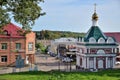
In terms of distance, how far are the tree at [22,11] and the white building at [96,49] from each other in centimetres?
2175

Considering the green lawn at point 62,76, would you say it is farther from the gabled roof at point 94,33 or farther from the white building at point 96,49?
the gabled roof at point 94,33

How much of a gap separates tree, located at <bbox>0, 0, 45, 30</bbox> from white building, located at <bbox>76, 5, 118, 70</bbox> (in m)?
21.7

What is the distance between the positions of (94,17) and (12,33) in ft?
49.6

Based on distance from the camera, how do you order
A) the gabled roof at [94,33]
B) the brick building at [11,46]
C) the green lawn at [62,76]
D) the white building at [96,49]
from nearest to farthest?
the green lawn at [62,76], the white building at [96,49], the gabled roof at [94,33], the brick building at [11,46]

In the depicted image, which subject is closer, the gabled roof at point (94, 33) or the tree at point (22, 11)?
the tree at point (22, 11)

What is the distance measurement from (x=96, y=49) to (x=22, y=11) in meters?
24.0

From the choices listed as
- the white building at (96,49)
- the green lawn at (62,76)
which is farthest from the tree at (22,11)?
the white building at (96,49)

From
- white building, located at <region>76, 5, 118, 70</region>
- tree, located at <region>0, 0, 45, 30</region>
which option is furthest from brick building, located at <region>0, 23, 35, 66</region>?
tree, located at <region>0, 0, 45, 30</region>

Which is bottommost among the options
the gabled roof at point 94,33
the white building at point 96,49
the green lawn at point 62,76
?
the green lawn at point 62,76

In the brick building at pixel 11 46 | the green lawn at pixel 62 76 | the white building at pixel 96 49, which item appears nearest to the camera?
the green lawn at pixel 62 76

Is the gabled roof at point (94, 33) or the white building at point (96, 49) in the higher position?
the gabled roof at point (94, 33)

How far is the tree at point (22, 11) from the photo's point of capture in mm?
32438

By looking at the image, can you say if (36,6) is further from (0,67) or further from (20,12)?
(0,67)

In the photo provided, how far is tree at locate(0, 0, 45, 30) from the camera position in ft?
106
